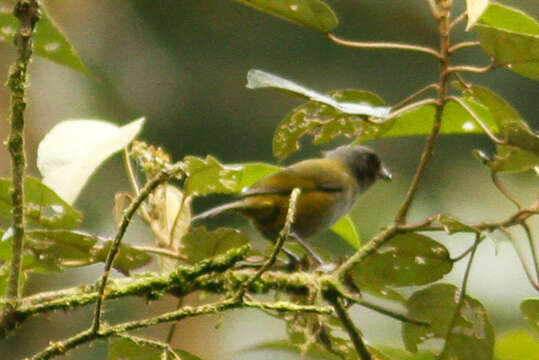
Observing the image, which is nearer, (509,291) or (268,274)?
(268,274)

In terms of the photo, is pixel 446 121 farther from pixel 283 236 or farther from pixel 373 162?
pixel 373 162

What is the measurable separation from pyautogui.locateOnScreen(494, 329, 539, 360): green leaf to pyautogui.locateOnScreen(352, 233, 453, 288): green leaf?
0.77ft

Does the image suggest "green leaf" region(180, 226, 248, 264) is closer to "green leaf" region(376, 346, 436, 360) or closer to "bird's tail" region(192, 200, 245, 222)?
"green leaf" region(376, 346, 436, 360)

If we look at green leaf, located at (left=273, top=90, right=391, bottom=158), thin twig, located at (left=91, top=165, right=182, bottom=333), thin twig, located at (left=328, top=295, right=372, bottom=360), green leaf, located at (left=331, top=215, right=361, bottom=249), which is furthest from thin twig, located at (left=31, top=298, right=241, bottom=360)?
green leaf, located at (left=331, top=215, right=361, bottom=249)

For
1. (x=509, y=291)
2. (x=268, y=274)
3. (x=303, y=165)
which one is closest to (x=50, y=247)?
(x=268, y=274)

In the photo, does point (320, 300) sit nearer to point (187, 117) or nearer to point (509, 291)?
point (509, 291)

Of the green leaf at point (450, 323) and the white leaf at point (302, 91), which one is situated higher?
the white leaf at point (302, 91)

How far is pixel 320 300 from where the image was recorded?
1.13 meters

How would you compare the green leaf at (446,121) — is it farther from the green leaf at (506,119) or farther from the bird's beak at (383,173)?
the bird's beak at (383,173)

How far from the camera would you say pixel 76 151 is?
136 centimetres

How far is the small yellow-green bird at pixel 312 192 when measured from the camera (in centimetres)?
234

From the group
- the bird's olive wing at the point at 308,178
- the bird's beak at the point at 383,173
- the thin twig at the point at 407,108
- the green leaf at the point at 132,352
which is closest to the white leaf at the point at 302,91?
the thin twig at the point at 407,108

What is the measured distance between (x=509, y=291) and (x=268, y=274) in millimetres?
2755

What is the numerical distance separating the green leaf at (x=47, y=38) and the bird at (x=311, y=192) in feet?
2.14
